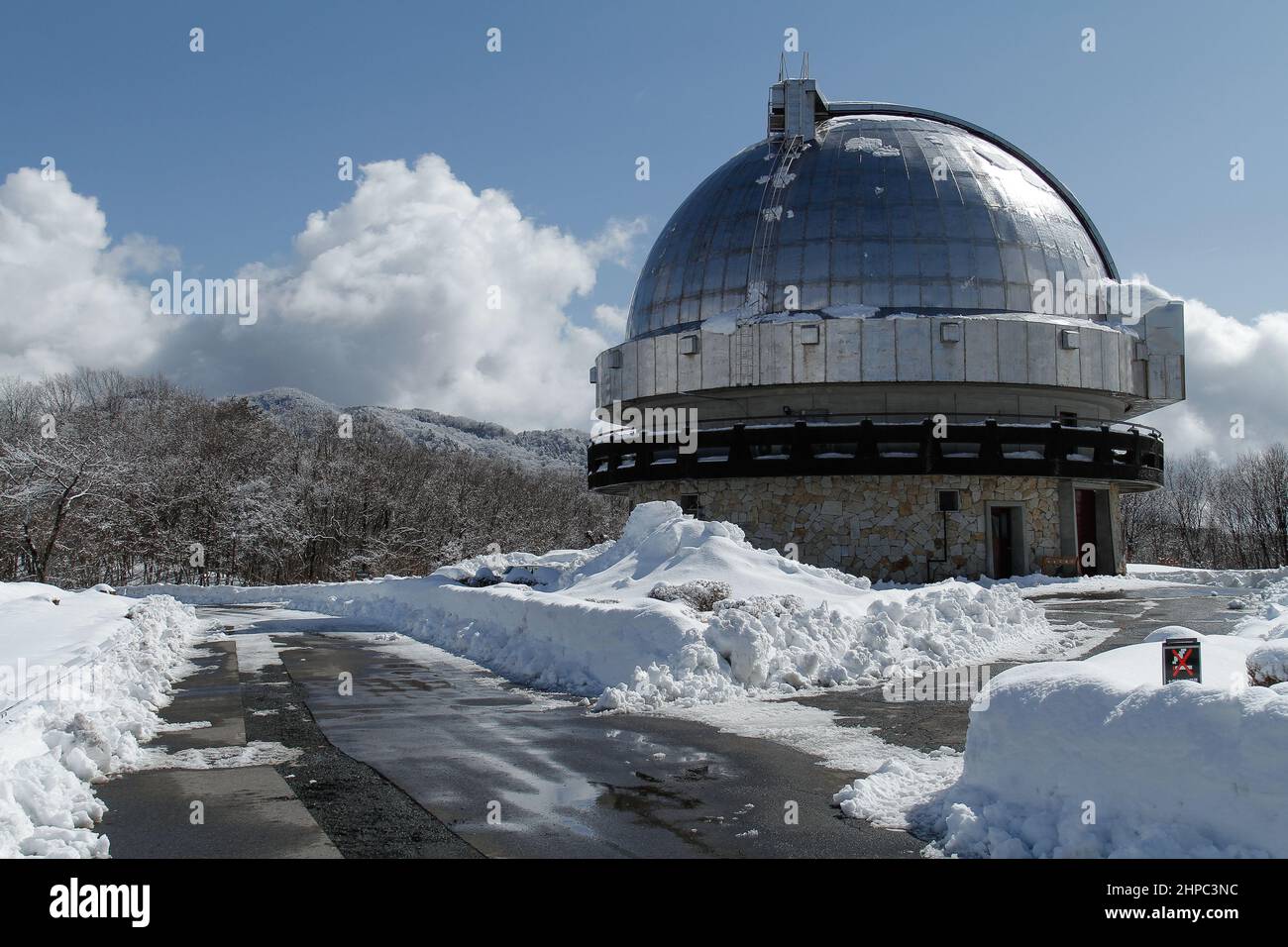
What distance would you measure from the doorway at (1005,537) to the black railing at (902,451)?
1508 mm

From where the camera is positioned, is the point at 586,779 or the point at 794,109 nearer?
the point at 586,779

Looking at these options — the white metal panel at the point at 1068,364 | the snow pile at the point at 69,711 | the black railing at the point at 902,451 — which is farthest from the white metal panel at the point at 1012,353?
the snow pile at the point at 69,711

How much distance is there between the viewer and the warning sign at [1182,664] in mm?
6609

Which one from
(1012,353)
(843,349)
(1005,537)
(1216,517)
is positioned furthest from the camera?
(1216,517)

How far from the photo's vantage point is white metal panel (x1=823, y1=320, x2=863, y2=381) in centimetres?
3478

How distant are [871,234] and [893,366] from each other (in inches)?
189

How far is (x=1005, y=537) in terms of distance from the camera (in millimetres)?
35625

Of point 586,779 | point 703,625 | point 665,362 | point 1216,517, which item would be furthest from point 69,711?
point 1216,517

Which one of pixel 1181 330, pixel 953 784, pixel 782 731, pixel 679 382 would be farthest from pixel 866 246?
pixel 953 784

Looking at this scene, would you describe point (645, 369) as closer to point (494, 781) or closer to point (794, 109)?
point (794, 109)

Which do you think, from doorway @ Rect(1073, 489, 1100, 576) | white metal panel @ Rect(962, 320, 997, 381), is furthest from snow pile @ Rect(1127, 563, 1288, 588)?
white metal panel @ Rect(962, 320, 997, 381)

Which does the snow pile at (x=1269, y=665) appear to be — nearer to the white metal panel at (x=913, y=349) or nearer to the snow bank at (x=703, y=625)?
the snow bank at (x=703, y=625)

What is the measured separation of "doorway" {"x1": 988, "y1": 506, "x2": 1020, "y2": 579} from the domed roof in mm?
6336
